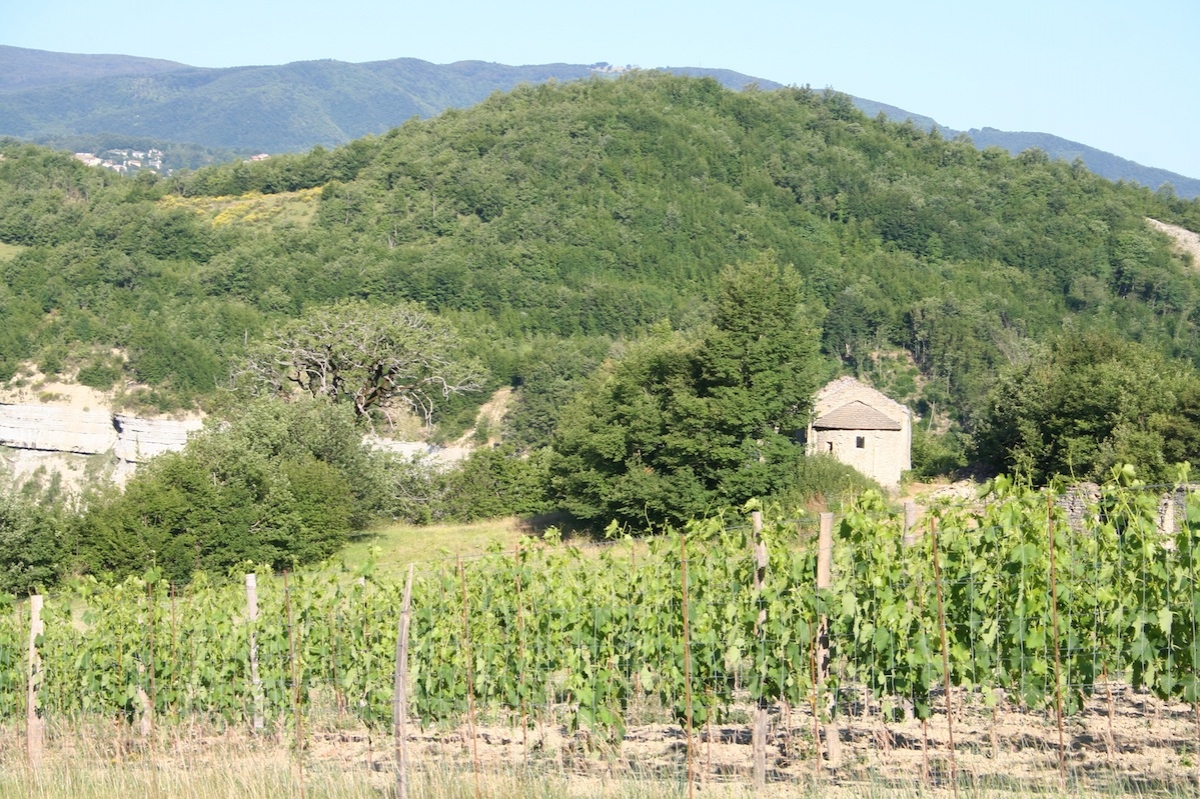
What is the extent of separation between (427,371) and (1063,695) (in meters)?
34.3

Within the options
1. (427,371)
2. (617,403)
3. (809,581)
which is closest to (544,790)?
(809,581)

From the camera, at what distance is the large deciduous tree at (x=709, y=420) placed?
103 ft

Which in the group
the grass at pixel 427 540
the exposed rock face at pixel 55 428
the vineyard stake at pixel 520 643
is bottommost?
the exposed rock face at pixel 55 428

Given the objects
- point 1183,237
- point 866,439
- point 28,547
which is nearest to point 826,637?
point 28,547

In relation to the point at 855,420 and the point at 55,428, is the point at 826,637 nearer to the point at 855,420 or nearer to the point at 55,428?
the point at 855,420

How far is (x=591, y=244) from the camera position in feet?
368

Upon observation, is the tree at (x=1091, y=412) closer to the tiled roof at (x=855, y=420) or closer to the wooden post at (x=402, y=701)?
the tiled roof at (x=855, y=420)

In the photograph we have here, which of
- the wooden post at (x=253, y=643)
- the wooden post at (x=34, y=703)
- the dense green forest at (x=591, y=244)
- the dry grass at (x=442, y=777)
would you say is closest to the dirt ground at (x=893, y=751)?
the dry grass at (x=442, y=777)

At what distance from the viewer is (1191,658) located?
286 inches

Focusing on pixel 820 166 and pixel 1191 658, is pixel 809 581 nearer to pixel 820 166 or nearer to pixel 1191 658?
pixel 1191 658

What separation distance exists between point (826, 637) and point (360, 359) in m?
32.2

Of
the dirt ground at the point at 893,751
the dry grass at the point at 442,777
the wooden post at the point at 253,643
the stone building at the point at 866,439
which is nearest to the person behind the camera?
the dry grass at the point at 442,777

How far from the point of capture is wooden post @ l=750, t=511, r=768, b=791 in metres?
7.57

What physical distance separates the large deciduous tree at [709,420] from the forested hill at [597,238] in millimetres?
44474
